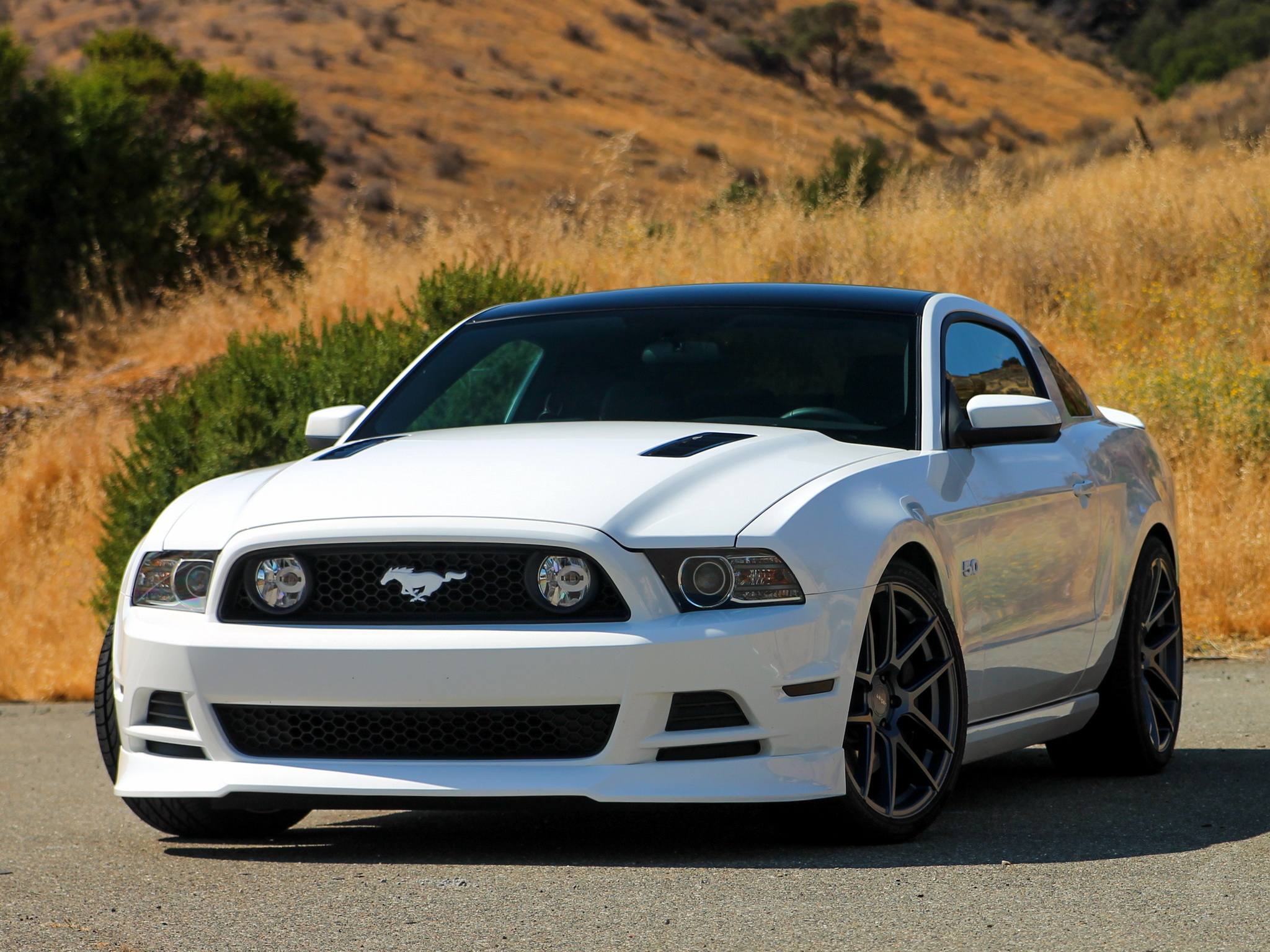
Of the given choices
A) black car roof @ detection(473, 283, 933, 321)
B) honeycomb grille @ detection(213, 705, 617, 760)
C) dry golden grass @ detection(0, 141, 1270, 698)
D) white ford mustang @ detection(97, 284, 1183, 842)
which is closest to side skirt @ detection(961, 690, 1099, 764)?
white ford mustang @ detection(97, 284, 1183, 842)

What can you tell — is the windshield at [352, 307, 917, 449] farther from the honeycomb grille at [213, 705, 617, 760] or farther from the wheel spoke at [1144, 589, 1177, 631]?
the wheel spoke at [1144, 589, 1177, 631]

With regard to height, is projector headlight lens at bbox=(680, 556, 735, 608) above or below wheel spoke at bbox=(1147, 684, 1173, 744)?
above

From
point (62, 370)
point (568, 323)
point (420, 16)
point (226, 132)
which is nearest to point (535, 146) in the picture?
point (420, 16)

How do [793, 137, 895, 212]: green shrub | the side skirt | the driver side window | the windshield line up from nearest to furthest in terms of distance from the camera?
the side skirt → the windshield → the driver side window → [793, 137, 895, 212]: green shrub

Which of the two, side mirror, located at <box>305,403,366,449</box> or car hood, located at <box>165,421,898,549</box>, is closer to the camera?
car hood, located at <box>165,421,898,549</box>

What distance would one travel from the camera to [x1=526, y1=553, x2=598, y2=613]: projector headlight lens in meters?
4.37

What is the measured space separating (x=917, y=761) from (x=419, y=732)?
1329 mm

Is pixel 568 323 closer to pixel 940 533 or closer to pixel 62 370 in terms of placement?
pixel 940 533

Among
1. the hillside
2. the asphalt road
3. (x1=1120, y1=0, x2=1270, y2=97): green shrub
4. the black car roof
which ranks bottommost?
the hillside

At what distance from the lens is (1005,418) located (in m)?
5.39

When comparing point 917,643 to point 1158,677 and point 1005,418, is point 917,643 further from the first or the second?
point 1158,677

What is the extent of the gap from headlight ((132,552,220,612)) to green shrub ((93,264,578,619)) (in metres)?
6.62

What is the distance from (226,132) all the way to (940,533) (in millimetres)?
22656

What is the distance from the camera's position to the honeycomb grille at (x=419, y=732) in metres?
4.41
